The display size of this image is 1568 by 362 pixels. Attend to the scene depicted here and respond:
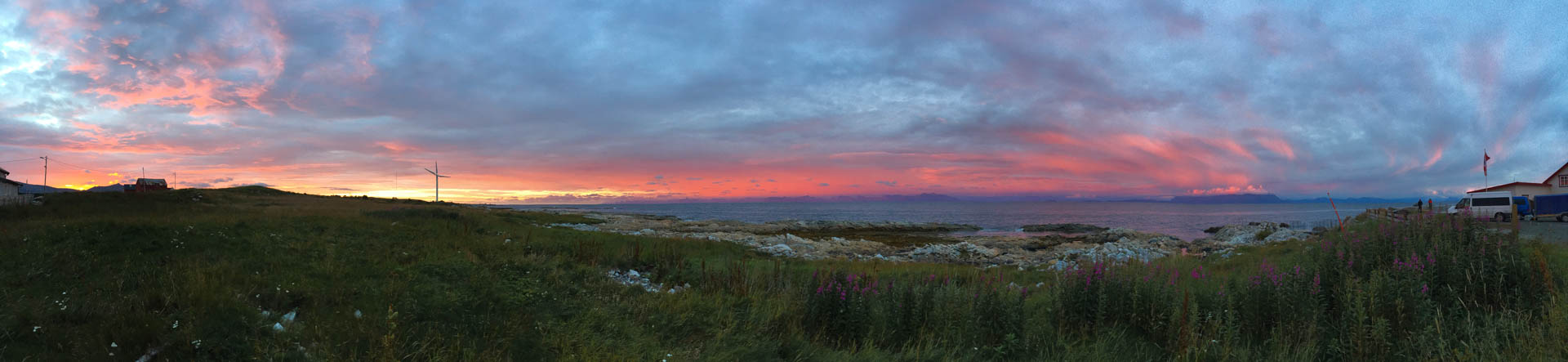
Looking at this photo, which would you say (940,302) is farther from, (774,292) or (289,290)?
(289,290)

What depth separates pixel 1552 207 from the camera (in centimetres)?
3406

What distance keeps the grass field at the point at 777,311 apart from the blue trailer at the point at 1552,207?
38.5 metres

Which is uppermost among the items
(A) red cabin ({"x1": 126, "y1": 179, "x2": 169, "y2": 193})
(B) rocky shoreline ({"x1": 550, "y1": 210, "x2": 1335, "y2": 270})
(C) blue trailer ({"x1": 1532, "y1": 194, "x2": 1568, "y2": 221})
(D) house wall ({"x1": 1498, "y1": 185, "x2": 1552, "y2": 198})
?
(A) red cabin ({"x1": 126, "y1": 179, "x2": 169, "y2": 193})

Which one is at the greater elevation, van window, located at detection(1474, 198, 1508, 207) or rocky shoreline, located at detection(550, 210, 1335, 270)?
van window, located at detection(1474, 198, 1508, 207)

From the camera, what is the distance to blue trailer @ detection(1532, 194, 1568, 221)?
1310 inches

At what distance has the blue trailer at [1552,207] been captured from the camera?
1310 inches

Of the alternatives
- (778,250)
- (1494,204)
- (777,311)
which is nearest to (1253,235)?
(1494,204)

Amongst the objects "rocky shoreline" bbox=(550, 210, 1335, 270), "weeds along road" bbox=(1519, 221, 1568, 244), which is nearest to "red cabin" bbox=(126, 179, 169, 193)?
"rocky shoreline" bbox=(550, 210, 1335, 270)

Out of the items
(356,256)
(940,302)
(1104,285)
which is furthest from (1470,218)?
(356,256)

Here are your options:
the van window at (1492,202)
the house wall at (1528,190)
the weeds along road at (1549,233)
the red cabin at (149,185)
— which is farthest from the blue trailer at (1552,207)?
the red cabin at (149,185)

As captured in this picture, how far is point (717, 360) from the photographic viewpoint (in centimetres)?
577

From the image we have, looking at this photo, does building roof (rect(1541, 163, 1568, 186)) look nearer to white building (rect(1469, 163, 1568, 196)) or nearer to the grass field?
white building (rect(1469, 163, 1568, 196))

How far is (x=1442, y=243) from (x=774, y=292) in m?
9.48

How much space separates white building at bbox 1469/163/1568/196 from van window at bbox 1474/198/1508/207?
12397mm
